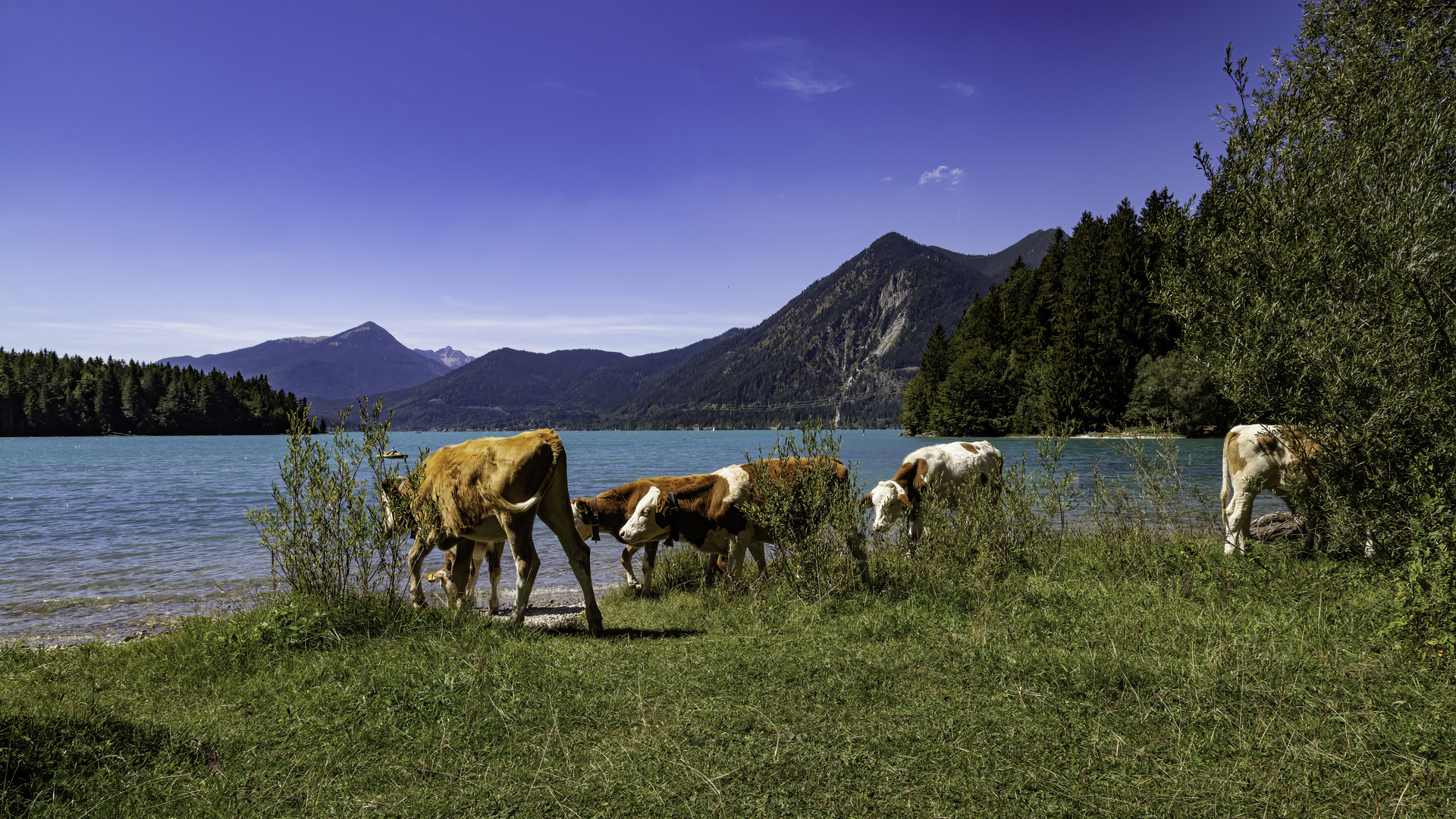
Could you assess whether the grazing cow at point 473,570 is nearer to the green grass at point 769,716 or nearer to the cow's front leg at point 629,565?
the green grass at point 769,716

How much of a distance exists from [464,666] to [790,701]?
2.80 m

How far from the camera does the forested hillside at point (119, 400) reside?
341ft

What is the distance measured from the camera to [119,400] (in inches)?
4316

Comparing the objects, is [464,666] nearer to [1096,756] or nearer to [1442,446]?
[1096,756]

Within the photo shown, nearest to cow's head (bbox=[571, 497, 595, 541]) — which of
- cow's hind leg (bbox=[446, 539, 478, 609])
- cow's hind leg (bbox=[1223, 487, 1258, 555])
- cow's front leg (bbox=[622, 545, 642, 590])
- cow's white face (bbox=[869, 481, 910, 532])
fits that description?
cow's front leg (bbox=[622, 545, 642, 590])

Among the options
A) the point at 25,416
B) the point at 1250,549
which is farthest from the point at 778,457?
the point at 25,416

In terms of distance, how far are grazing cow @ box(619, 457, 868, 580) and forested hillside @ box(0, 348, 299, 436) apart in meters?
114

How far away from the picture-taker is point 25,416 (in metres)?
105

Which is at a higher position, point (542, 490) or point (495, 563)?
point (542, 490)

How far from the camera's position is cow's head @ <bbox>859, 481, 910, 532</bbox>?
1185 cm

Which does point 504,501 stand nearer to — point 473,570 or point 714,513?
point 473,570

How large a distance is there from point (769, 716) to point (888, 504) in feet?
26.0

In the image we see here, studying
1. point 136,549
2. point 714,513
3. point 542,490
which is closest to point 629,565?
point 714,513

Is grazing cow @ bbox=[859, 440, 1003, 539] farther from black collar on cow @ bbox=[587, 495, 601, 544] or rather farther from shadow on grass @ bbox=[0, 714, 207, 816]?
shadow on grass @ bbox=[0, 714, 207, 816]
